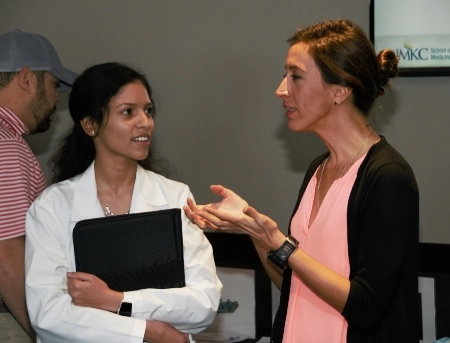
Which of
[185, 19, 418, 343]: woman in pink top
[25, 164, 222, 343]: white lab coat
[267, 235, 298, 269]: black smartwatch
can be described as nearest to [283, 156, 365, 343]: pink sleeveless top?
[185, 19, 418, 343]: woman in pink top

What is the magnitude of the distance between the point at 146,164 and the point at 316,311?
2.97 ft

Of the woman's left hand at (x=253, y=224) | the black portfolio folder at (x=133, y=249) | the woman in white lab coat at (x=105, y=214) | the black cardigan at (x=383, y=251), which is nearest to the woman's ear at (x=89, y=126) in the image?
the woman in white lab coat at (x=105, y=214)

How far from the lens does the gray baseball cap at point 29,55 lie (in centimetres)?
292

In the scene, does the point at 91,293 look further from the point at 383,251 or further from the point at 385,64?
the point at 385,64

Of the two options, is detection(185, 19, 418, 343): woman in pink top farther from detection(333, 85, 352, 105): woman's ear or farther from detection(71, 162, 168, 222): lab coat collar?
detection(71, 162, 168, 222): lab coat collar

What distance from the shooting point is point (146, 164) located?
2746 millimetres

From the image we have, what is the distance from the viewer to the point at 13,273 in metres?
2.55

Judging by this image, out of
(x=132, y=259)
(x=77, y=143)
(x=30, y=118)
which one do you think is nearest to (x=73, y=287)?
(x=132, y=259)

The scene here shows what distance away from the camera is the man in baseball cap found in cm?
256

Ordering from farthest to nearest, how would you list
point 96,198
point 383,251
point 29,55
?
point 29,55 < point 96,198 < point 383,251

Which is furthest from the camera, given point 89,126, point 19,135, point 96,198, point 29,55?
point 29,55

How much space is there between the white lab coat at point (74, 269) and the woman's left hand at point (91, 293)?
0.9 inches

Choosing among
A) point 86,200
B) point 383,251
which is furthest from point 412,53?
point 86,200

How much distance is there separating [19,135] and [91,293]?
818 millimetres
